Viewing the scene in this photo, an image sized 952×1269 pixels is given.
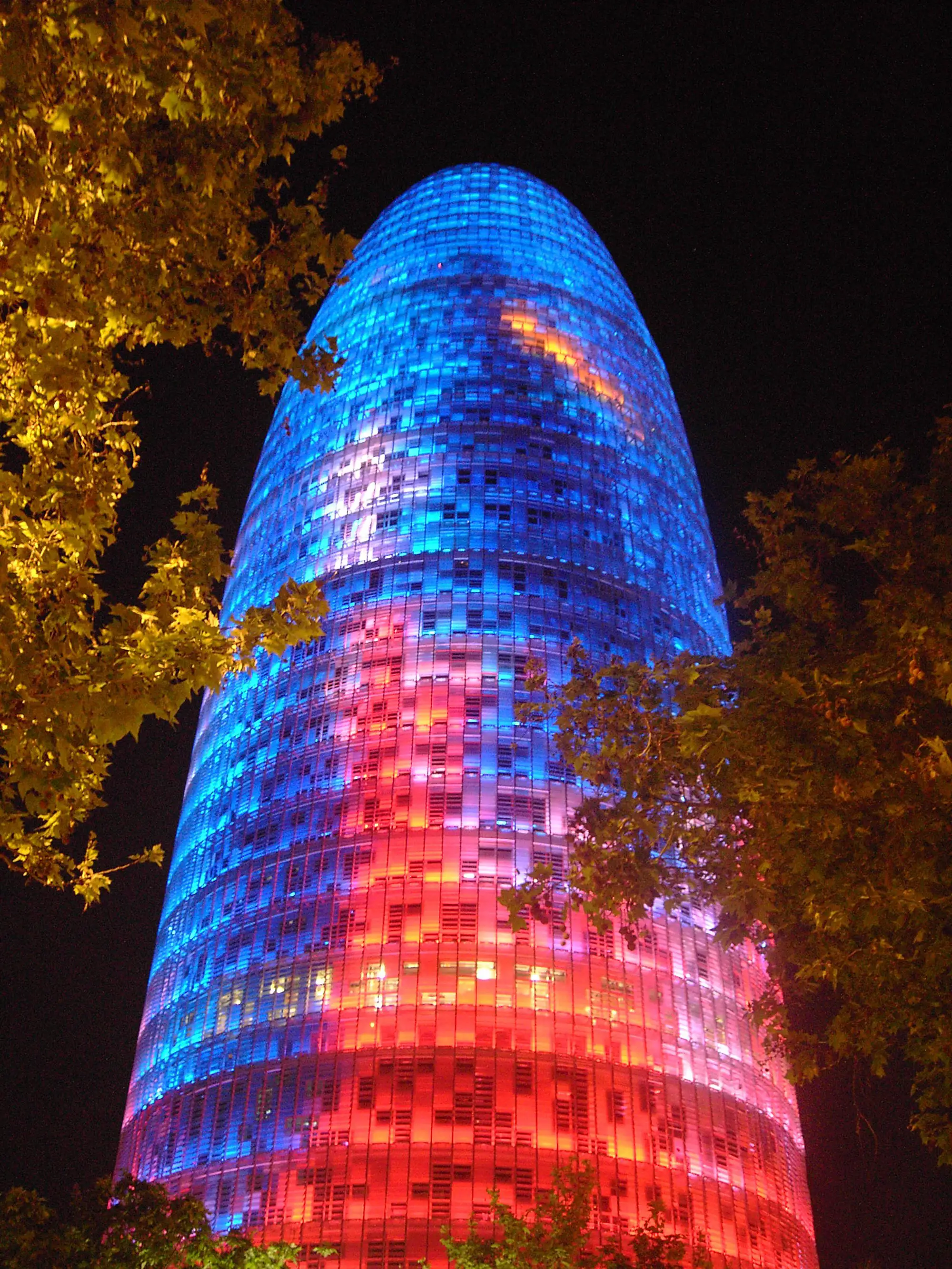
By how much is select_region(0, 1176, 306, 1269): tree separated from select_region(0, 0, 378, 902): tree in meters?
15.4

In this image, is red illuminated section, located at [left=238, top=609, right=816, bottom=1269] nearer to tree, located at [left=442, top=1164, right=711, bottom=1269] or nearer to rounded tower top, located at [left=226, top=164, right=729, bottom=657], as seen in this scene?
rounded tower top, located at [left=226, top=164, right=729, bottom=657]

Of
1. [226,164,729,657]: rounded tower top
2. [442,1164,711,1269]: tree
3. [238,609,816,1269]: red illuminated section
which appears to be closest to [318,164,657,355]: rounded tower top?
[226,164,729,657]: rounded tower top

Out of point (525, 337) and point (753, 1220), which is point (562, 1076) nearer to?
point (753, 1220)

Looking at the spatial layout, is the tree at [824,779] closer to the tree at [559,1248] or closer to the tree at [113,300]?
the tree at [113,300]

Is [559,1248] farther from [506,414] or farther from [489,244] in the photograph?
[489,244]

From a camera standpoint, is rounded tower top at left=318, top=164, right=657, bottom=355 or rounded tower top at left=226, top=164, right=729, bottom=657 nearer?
rounded tower top at left=226, top=164, right=729, bottom=657

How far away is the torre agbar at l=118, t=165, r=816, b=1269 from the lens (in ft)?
156

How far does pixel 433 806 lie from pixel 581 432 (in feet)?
93.0

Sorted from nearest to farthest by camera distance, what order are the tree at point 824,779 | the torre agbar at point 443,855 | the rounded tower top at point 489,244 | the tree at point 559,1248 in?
the tree at point 824,779, the tree at point 559,1248, the torre agbar at point 443,855, the rounded tower top at point 489,244

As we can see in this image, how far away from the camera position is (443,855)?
54531mm

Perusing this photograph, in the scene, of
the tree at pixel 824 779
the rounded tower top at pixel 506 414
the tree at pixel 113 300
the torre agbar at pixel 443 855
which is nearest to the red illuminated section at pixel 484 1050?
the torre agbar at pixel 443 855

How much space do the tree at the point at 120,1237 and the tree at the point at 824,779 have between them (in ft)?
47.6

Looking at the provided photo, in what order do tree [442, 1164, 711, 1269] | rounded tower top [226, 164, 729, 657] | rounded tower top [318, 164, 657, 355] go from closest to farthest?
tree [442, 1164, 711, 1269], rounded tower top [226, 164, 729, 657], rounded tower top [318, 164, 657, 355]

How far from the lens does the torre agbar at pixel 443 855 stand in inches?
1873
